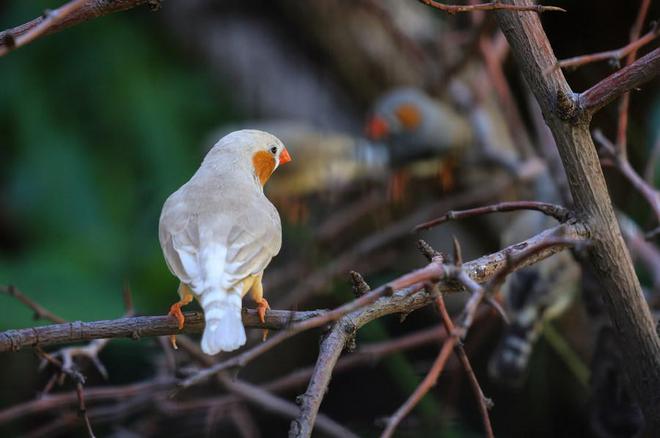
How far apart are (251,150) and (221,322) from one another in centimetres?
41

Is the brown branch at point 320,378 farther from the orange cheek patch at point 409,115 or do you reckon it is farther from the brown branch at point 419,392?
the orange cheek patch at point 409,115

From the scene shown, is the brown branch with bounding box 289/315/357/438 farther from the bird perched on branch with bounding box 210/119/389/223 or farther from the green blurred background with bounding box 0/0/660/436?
the bird perched on branch with bounding box 210/119/389/223

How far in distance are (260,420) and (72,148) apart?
5.94 ft

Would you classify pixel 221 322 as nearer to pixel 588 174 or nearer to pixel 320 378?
pixel 320 378

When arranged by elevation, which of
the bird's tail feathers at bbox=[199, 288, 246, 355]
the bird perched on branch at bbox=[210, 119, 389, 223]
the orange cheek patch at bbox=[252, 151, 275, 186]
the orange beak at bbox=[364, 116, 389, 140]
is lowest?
the bird's tail feathers at bbox=[199, 288, 246, 355]

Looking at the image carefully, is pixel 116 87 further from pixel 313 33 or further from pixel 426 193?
pixel 426 193

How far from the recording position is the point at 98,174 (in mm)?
4332

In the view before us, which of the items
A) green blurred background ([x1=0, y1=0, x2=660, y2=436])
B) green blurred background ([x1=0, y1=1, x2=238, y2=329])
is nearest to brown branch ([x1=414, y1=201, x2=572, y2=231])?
green blurred background ([x1=0, y1=0, x2=660, y2=436])

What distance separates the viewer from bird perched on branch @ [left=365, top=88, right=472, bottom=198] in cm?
442

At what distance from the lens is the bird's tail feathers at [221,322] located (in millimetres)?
1081

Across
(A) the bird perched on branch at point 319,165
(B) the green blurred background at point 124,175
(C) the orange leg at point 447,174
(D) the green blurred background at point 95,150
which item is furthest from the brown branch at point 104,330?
(A) the bird perched on branch at point 319,165

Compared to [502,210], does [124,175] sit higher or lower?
higher

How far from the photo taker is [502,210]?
47.7 inches

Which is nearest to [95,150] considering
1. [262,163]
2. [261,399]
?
[261,399]
